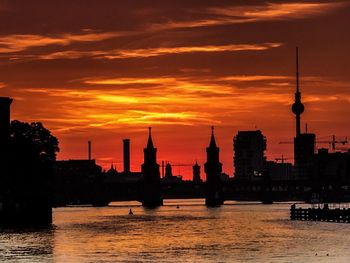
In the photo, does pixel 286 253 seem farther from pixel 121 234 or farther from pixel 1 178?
pixel 1 178

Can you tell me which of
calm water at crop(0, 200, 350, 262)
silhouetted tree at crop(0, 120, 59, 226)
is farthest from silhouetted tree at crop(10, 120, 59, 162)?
calm water at crop(0, 200, 350, 262)

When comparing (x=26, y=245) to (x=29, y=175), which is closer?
(x=26, y=245)

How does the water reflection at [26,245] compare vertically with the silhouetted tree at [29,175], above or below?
below

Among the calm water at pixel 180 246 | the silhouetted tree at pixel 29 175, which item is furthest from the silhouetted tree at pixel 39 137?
the calm water at pixel 180 246

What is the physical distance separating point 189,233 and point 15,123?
39.0m

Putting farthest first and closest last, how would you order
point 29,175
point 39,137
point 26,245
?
point 39,137 < point 29,175 < point 26,245

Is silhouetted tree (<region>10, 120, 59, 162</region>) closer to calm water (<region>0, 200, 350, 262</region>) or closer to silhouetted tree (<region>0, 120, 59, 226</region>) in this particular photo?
silhouetted tree (<region>0, 120, 59, 226</region>)

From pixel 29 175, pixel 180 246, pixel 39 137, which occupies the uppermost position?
pixel 39 137

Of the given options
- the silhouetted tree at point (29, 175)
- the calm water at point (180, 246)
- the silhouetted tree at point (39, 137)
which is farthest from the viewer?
the silhouetted tree at point (39, 137)

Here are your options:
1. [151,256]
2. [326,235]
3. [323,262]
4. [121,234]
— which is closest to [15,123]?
[121,234]

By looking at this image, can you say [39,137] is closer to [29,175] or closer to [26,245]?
[29,175]

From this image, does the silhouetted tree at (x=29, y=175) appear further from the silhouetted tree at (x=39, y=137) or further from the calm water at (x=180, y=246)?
the calm water at (x=180, y=246)

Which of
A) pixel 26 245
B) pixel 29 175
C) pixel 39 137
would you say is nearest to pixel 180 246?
pixel 26 245

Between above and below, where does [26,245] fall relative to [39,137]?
below
